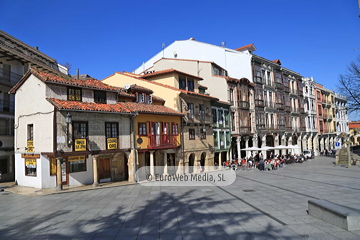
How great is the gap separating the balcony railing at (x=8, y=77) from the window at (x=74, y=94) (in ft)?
28.7

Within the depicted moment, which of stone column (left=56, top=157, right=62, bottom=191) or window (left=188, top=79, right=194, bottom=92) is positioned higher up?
window (left=188, top=79, right=194, bottom=92)

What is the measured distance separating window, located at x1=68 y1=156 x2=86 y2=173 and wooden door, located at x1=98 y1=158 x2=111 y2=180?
159cm

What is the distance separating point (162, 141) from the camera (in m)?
24.2

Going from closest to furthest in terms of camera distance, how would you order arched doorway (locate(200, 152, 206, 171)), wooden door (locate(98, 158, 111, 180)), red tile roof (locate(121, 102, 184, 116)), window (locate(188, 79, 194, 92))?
wooden door (locate(98, 158, 111, 180))
red tile roof (locate(121, 102, 184, 116))
arched doorway (locate(200, 152, 206, 171))
window (locate(188, 79, 194, 92))

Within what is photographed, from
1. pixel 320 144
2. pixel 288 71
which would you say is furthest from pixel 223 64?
pixel 320 144

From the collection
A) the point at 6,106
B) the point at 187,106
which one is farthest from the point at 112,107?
the point at 6,106

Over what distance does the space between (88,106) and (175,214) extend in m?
11.2

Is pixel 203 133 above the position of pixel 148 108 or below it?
below

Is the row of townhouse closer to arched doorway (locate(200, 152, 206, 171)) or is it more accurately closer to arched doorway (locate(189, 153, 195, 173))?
arched doorway (locate(200, 152, 206, 171))

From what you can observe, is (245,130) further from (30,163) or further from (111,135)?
(30,163)

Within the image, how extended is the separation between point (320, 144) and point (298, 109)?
14.1 metres

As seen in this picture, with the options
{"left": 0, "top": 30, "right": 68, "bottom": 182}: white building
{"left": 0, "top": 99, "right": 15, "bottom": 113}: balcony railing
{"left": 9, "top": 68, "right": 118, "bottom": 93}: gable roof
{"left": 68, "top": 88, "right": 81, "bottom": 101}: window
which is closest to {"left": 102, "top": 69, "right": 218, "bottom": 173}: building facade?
{"left": 9, "top": 68, "right": 118, "bottom": 93}: gable roof

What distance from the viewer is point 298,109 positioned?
2066 inches

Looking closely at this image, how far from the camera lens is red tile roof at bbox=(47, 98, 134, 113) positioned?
17562 mm
